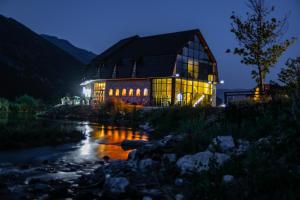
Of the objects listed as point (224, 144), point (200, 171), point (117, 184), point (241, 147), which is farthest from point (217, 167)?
point (117, 184)

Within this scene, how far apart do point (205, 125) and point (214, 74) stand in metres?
30.7

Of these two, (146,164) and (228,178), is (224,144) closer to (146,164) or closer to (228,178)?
(146,164)

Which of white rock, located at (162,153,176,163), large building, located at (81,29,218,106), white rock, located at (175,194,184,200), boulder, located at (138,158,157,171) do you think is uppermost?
large building, located at (81,29,218,106)

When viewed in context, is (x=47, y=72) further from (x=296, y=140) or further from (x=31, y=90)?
(x=296, y=140)

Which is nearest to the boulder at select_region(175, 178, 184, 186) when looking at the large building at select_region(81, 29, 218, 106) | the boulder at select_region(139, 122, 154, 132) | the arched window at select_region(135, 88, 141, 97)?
the boulder at select_region(139, 122, 154, 132)

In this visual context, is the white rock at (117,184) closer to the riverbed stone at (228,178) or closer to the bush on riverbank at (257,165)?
the bush on riverbank at (257,165)

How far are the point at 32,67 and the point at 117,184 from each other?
8368cm

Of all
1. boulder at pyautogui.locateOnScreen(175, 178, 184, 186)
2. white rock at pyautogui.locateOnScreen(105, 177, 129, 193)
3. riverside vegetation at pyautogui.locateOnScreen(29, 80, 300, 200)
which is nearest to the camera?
riverside vegetation at pyautogui.locateOnScreen(29, 80, 300, 200)

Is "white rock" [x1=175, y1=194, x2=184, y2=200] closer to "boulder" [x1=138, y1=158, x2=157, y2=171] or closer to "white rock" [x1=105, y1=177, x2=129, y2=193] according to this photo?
"white rock" [x1=105, y1=177, x2=129, y2=193]

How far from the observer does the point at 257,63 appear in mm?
18672

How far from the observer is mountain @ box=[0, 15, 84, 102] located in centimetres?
7044

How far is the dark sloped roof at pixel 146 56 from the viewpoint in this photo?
35900mm

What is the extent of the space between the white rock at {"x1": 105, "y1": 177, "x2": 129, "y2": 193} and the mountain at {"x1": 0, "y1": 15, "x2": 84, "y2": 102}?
58264 millimetres

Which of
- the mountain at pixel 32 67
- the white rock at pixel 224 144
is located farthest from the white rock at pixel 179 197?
the mountain at pixel 32 67
